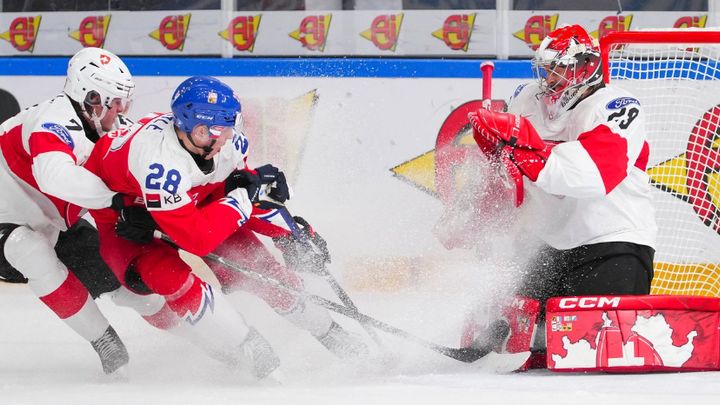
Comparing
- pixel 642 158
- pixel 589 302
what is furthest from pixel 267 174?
pixel 642 158

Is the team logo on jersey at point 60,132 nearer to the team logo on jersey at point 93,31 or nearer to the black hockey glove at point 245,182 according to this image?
the black hockey glove at point 245,182

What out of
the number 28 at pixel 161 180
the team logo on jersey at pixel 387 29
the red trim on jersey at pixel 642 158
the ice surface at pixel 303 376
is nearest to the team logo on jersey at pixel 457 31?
the team logo on jersey at pixel 387 29

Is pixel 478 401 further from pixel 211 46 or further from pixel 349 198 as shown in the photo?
pixel 211 46

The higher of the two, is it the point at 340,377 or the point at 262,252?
the point at 262,252

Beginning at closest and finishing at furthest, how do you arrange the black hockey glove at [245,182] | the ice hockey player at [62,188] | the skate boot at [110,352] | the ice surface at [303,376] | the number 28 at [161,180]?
1. the ice surface at [303,376]
2. the number 28 at [161,180]
3. the black hockey glove at [245,182]
4. the ice hockey player at [62,188]
5. the skate boot at [110,352]

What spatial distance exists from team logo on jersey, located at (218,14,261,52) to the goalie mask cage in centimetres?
165

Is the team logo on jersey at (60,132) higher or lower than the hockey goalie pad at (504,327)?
higher

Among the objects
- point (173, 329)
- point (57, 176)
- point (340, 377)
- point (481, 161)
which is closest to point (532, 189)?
point (481, 161)

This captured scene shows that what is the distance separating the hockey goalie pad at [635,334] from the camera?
3.29 metres

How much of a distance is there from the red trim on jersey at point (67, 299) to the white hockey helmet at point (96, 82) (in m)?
0.58

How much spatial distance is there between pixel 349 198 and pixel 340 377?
174cm

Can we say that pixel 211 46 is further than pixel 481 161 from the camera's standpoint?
Yes

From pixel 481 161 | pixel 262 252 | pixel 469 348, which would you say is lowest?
pixel 469 348

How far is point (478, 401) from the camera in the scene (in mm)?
2885
